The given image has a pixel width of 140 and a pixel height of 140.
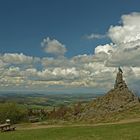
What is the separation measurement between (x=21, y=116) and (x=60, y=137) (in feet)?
287


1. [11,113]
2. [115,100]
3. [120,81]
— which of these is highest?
[120,81]

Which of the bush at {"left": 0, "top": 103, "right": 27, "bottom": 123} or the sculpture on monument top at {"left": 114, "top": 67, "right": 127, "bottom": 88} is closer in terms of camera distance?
the sculpture on monument top at {"left": 114, "top": 67, "right": 127, "bottom": 88}

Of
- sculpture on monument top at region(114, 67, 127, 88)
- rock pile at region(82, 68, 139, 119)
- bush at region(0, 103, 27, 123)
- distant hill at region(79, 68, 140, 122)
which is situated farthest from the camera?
bush at region(0, 103, 27, 123)

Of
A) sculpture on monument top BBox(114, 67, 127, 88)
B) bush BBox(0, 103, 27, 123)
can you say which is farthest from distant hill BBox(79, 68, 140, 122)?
bush BBox(0, 103, 27, 123)

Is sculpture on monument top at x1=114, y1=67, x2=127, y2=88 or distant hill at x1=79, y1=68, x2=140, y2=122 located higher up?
sculpture on monument top at x1=114, y1=67, x2=127, y2=88

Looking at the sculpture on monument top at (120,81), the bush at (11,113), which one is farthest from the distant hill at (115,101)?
the bush at (11,113)

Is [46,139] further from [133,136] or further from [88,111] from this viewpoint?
[88,111]

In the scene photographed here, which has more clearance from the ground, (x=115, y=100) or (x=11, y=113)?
(x=115, y=100)

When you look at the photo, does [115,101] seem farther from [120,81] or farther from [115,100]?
[120,81]

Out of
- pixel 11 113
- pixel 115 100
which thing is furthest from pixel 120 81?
pixel 11 113

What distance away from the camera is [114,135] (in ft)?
107

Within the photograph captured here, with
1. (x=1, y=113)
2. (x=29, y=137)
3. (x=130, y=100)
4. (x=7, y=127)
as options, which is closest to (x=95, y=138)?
(x=29, y=137)

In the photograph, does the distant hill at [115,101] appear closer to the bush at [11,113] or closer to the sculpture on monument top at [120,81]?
the sculpture on monument top at [120,81]

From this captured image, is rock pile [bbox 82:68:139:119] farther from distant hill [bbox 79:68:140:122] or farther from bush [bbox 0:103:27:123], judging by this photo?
bush [bbox 0:103:27:123]
